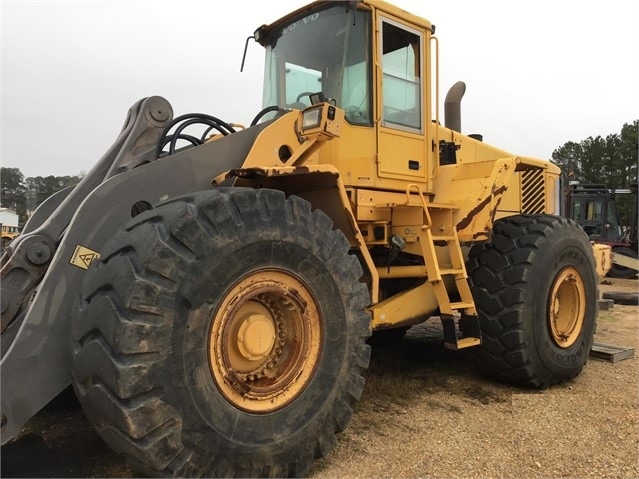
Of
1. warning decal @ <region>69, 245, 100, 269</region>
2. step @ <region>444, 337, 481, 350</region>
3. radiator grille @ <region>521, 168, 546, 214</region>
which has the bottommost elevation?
step @ <region>444, 337, 481, 350</region>

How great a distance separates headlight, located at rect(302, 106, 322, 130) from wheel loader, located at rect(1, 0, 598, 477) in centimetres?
2

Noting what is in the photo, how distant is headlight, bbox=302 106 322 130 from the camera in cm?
344

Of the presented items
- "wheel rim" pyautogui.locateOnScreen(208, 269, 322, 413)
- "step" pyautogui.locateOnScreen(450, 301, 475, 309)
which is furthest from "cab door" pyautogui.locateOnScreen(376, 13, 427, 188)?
"wheel rim" pyautogui.locateOnScreen(208, 269, 322, 413)

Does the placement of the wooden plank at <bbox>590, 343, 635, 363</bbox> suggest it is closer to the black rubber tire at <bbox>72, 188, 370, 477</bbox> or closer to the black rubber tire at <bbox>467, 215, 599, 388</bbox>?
the black rubber tire at <bbox>467, 215, 599, 388</bbox>

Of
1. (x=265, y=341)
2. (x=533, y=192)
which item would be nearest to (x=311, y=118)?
(x=265, y=341)

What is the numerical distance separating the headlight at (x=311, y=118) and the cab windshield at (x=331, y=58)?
A: 576mm

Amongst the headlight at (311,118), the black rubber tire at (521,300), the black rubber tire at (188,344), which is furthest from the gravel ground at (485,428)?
the headlight at (311,118)

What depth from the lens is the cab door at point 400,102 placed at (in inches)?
165

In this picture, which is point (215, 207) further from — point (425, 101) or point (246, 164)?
point (425, 101)

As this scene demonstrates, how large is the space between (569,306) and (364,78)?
3040 mm

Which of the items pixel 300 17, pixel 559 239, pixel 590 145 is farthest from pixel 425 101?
pixel 590 145

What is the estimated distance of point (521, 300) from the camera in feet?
14.3

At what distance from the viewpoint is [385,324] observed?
4.05 m

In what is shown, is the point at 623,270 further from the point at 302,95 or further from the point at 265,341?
the point at 265,341
